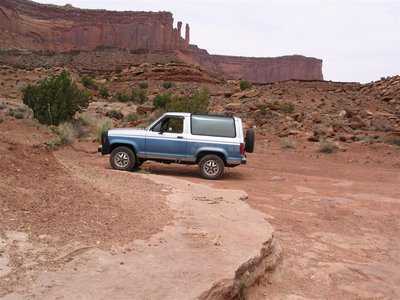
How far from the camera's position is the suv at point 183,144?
11.8m

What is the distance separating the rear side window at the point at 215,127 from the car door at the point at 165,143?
0.39 metres

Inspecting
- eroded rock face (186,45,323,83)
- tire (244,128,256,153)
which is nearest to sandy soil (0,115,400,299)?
tire (244,128,256,153)

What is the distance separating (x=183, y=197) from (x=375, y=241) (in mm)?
3219

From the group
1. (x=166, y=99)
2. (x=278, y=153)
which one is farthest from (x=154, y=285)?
(x=166, y=99)

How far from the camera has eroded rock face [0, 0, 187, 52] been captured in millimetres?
103125

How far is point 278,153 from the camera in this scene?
19.5 metres

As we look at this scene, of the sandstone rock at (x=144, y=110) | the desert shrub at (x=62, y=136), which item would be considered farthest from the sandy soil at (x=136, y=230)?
the sandstone rock at (x=144, y=110)

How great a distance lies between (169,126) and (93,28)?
344ft

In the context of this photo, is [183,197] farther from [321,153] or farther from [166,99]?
[166,99]

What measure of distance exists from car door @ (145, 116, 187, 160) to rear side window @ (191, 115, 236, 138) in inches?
15.2

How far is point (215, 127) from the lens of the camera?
469 inches

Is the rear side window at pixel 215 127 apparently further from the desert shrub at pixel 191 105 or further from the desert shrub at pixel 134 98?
the desert shrub at pixel 134 98

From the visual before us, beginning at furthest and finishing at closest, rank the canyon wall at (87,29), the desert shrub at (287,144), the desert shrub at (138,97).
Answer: the canyon wall at (87,29)
the desert shrub at (138,97)
the desert shrub at (287,144)

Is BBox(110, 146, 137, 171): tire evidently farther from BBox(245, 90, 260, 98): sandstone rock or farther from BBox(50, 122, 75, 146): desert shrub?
BBox(245, 90, 260, 98): sandstone rock
